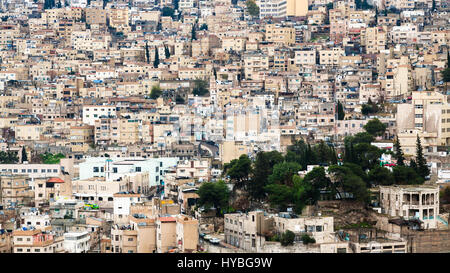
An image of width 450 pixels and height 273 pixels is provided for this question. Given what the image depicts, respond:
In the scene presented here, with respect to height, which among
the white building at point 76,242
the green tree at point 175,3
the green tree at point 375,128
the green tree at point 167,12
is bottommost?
the white building at point 76,242

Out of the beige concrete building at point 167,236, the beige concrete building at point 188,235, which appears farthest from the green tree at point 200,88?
the beige concrete building at point 188,235

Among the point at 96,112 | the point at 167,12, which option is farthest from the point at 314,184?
the point at 167,12

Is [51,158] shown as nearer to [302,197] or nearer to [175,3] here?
[302,197]

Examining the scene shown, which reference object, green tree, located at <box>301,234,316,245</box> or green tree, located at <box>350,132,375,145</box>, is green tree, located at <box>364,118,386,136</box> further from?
green tree, located at <box>301,234,316,245</box>

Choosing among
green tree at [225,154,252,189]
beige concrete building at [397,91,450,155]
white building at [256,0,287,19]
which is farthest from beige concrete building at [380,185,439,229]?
white building at [256,0,287,19]

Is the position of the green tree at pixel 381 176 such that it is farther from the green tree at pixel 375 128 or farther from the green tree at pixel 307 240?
the green tree at pixel 375 128
